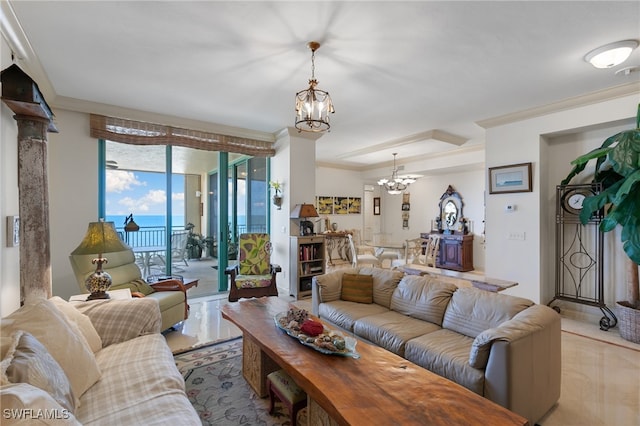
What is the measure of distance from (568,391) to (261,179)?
501cm

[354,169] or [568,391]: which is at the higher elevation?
[354,169]

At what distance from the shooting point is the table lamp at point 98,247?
2.54m

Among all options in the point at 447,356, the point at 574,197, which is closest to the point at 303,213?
the point at 447,356

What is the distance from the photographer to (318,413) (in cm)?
161

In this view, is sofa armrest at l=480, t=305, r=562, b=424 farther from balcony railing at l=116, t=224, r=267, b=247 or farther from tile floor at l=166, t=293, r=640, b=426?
balcony railing at l=116, t=224, r=267, b=247

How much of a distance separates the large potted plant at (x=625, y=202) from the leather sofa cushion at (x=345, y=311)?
254cm

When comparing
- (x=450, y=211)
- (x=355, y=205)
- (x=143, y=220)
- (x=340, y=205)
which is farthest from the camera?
(x=355, y=205)

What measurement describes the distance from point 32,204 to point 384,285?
3140mm

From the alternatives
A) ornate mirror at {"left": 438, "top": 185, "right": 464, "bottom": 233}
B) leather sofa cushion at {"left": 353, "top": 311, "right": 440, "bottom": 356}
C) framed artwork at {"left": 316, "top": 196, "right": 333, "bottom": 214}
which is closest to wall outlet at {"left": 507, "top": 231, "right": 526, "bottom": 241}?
leather sofa cushion at {"left": 353, "top": 311, "right": 440, "bottom": 356}

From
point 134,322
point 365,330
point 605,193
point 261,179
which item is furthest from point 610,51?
point 261,179

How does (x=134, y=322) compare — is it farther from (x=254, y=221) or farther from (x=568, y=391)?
(x=254, y=221)

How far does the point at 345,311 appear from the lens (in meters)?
2.95

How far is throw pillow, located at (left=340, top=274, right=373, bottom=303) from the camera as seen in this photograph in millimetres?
3203

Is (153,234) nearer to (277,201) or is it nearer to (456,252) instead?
(277,201)
